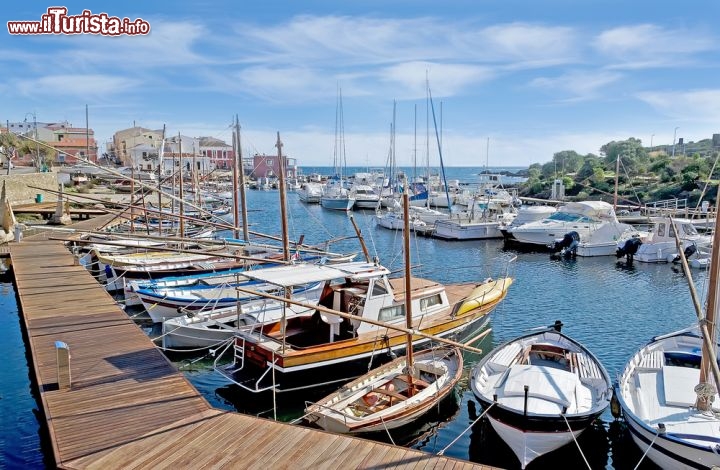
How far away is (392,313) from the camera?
62.8 feet

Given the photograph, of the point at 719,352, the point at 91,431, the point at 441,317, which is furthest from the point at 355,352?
the point at 719,352

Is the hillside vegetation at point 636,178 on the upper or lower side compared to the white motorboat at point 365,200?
upper

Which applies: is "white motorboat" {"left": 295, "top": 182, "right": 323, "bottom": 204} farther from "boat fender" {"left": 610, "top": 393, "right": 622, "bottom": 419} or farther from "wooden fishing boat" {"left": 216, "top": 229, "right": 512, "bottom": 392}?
"boat fender" {"left": 610, "top": 393, "right": 622, "bottom": 419}

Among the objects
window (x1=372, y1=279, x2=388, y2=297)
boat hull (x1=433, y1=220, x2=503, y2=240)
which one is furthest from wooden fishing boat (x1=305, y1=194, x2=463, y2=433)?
boat hull (x1=433, y1=220, x2=503, y2=240)

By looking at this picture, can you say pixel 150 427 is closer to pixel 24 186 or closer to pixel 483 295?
pixel 483 295

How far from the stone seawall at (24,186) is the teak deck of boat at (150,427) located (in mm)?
43054

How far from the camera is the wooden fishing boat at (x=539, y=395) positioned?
1291 centimetres

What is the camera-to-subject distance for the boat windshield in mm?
47938

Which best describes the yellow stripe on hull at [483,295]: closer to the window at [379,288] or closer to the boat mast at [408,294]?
the window at [379,288]

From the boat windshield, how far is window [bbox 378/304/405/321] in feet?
111

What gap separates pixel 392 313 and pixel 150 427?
9.33m

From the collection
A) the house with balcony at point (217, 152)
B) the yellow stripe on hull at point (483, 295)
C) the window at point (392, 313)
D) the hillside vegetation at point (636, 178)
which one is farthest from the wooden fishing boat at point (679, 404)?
the house with balcony at point (217, 152)

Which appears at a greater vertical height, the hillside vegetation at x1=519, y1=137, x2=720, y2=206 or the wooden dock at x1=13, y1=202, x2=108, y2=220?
the hillside vegetation at x1=519, y1=137, x2=720, y2=206

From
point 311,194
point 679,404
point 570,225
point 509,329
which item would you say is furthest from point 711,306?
point 311,194
